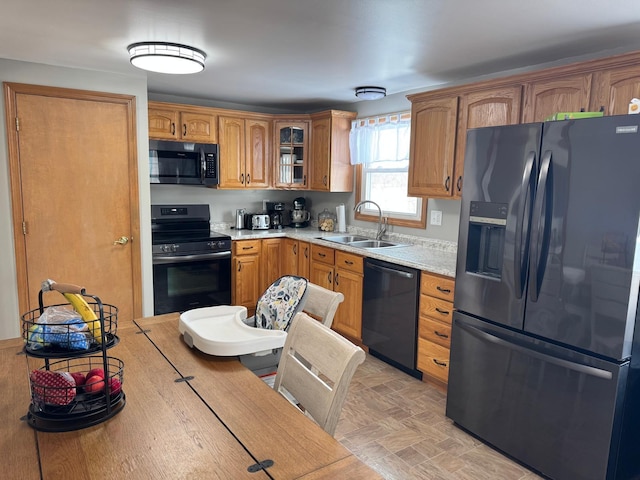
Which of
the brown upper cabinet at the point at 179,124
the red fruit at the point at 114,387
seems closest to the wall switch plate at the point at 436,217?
the brown upper cabinet at the point at 179,124

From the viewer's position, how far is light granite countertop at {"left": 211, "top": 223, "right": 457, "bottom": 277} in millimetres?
3029

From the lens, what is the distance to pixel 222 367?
Result: 154 centimetres

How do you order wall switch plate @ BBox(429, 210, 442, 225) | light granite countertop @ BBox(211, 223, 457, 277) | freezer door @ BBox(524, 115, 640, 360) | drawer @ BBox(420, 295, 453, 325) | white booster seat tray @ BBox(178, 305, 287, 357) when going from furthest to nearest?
wall switch plate @ BBox(429, 210, 442, 225) < light granite countertop @ BBox(211, 223, 457, 277) < drawer @ BBox(420, 295, 453, 325) < freezer door @ BBox(524, 115, 640, 360) < white booster seat tray @ BBox(178, 305, 287, 357)


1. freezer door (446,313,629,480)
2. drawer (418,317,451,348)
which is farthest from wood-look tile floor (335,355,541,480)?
drawer (418,317,451,348)

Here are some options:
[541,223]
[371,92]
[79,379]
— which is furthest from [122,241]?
[541,223]

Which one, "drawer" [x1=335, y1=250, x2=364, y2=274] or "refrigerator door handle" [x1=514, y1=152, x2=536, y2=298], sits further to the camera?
"drawer" [x1=335, y1=250, x2=364, y2=274]

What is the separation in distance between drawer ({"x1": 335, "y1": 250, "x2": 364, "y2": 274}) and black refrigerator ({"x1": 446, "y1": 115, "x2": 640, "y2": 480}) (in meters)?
1.20

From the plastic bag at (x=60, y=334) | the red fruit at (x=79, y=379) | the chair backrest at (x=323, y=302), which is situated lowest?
the red fruit at (x=79, y=379)

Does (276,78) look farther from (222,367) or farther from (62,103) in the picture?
(222,367)

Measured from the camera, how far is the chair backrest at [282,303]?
76.5 inches

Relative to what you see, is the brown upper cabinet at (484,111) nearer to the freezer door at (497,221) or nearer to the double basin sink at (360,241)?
the freezer door at (497,221)

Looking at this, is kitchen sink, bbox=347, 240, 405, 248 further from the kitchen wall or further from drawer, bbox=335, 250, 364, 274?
the kitchen wall

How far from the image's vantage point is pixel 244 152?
179 inches

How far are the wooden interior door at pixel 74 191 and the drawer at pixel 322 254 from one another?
5.03 ft
